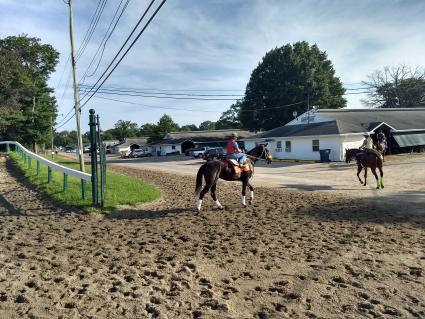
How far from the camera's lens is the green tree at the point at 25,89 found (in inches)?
1519

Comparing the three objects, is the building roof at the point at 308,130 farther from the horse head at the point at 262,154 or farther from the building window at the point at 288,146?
the horse head at the point at 262,154

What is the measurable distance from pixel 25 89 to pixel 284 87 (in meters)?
36.0

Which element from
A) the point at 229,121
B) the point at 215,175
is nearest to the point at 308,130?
the point at 215,175

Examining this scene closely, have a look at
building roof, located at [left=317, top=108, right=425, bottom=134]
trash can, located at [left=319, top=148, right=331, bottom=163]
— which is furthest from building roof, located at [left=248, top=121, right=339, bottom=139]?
trash can, located at [left=319, top=148, right=331, bottom=163]

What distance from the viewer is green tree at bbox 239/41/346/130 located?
59.7m

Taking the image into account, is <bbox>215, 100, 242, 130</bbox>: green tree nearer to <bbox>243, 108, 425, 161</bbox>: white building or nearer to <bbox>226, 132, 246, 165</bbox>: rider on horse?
<bbox>243, 108, 425, 161</bbox>: white building

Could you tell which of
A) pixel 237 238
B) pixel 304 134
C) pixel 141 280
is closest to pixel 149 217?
pixel 237 238

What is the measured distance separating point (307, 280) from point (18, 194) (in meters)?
11.7

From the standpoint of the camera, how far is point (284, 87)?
6006 cm

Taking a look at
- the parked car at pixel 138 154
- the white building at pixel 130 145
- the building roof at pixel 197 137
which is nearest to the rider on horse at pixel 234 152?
the building roof at pixel 197 137

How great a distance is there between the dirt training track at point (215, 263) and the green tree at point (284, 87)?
49702 millimetres

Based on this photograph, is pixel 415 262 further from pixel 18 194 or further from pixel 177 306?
pixel 18 194

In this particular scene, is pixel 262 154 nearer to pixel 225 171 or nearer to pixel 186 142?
pixel 225 171

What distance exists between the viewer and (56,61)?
57.6 m
